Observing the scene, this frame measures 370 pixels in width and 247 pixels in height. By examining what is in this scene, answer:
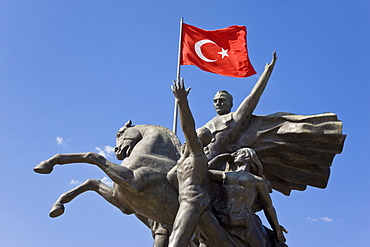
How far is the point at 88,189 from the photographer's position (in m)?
8.89

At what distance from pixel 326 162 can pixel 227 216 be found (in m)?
A: 2.39

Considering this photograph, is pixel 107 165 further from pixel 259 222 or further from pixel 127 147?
pixel 259 222

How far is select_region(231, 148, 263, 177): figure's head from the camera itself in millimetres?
8430

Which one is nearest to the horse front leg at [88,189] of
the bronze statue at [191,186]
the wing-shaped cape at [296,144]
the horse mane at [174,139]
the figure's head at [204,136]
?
the horse mane at [174,139]

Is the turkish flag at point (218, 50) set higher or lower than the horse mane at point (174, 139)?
higher

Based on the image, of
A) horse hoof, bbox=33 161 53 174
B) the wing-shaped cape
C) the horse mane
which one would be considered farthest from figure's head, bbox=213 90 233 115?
horse hoof, bbox=33 161 53 174

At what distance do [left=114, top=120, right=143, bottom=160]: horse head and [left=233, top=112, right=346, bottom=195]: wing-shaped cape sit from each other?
5.50 feet

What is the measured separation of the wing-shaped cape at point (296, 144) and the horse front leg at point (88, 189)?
7.12 ft

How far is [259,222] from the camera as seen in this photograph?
851cm

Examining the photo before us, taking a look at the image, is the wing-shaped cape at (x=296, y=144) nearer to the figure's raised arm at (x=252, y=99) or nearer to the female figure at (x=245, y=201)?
the figure's raised arm at (x=252, y=99)

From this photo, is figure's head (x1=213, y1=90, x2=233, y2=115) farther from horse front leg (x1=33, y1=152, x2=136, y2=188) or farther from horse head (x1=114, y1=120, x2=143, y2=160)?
horse front leg (x1=33, y1=152, x2=136, y2=188)

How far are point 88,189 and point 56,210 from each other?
0.79 metres

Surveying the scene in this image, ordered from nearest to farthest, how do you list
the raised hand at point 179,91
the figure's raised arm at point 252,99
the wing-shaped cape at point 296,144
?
the raised hand at point 179,91 < the wing-shaped cape at point 296,144 < the figure's raised arm at point 252,99

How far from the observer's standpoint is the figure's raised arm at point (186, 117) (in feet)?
23.4
